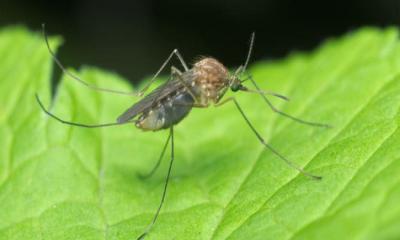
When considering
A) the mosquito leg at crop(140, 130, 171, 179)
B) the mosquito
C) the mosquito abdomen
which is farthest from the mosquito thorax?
the mosquito leg at crop(140, 130, 171, 179)

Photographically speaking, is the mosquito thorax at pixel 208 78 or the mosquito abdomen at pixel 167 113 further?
the mosquito thorax at pixel 208 78

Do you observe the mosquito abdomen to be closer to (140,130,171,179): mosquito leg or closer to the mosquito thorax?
the mosquito thorax

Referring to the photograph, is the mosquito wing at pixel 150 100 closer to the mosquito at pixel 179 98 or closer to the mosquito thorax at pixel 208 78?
the mosquito at pixel 179 98

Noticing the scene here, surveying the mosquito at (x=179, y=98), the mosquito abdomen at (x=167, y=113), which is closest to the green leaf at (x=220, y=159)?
the mosquito at (x=179, y=98)

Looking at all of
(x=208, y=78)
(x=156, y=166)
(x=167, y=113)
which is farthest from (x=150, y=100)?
(x=156, y=166)

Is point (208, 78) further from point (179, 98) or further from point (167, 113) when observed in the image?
point (167, 113)

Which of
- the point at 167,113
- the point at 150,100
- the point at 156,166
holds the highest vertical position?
the point at 150,100

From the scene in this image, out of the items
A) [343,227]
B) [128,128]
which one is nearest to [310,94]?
[128,128]
